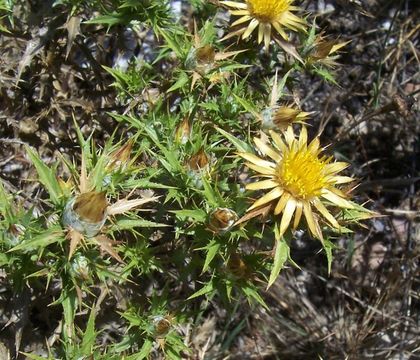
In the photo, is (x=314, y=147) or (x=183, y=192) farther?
(x=183, y=192)

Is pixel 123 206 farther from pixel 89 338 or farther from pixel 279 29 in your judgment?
pixel 279 29

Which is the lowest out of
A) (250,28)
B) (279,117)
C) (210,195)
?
(210,195)

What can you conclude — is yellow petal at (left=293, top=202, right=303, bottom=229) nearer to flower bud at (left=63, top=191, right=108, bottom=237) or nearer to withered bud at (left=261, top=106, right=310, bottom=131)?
withered bud at (left=261, top=106, right=310, bottom=131)

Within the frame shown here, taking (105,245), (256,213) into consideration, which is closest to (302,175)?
(256,213)

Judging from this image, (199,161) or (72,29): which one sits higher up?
(72,29)

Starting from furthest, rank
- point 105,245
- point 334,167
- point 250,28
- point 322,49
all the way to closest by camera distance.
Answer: point 322,49, point 250,28, point 334,167, point 105,245

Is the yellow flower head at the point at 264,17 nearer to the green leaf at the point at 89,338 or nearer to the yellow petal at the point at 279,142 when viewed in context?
the yellow petal at the point at 279,142
